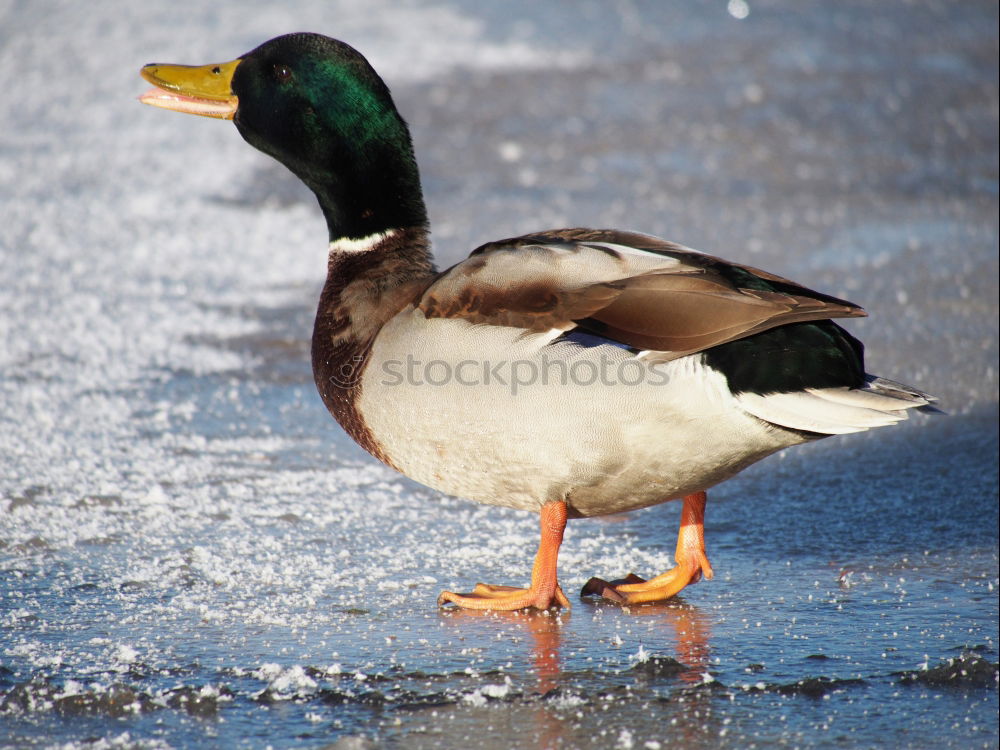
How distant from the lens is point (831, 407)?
2510 millimetres

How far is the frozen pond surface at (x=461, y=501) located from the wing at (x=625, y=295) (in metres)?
0.66

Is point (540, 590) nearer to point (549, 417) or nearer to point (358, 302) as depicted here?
point (549, 417)

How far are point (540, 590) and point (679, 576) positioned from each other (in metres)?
0.35

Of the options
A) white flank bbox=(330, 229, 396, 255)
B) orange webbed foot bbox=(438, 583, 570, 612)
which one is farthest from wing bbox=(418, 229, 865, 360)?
orange webbed foot bbox=(438, 583, 570, 612)

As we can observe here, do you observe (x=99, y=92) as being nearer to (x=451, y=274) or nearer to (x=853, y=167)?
(x=853, y=167)

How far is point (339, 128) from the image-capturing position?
3125 mm

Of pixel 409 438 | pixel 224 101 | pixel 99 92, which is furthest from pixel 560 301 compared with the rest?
pixel 99 92

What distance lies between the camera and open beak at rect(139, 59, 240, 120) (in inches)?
130

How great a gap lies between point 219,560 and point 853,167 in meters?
5.01

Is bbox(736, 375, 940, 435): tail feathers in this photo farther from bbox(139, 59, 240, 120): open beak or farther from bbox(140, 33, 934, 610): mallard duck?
bbox(139, 59, 240, 120): open beak

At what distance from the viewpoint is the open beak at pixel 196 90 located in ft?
10.8

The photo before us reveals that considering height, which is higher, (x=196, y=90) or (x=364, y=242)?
(x=196, y=90)

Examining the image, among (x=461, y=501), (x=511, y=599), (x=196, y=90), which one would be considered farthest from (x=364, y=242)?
(x=511, y=599)

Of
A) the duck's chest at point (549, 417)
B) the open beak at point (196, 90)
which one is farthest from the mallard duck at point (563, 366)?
the open beak at point (196, 90)
